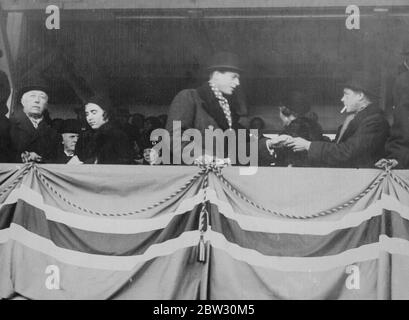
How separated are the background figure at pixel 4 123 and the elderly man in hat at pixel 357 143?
6.15ft

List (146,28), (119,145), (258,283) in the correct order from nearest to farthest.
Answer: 1. (258,283)
2. (119,145)
3. (146,28)

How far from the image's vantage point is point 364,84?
5.31 metres

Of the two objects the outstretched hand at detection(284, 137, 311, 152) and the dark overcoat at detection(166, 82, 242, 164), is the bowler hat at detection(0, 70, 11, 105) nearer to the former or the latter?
the dark overcoat at detection(166, 82, 242, 164)

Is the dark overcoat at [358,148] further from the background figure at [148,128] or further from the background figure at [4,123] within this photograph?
the background figure at [4,123]

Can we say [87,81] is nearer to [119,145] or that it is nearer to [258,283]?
[119,145]

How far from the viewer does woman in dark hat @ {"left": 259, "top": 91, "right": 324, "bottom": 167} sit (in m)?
5.12

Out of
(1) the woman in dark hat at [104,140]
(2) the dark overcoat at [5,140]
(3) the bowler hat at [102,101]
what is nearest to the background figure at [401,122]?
(1) the woman in dark hat at [104,140]

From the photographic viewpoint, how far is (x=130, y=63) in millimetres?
5719

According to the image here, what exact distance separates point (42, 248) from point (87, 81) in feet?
4.76

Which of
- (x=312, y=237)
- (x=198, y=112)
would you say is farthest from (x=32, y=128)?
(x=312, y=237)

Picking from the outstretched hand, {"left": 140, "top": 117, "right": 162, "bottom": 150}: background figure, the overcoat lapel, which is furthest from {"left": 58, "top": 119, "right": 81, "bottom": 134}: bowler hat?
the outstretched hand

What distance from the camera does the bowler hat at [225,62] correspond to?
5359 millimetres

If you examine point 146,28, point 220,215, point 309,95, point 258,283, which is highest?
point 146,28

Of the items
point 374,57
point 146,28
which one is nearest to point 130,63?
point 146,28
